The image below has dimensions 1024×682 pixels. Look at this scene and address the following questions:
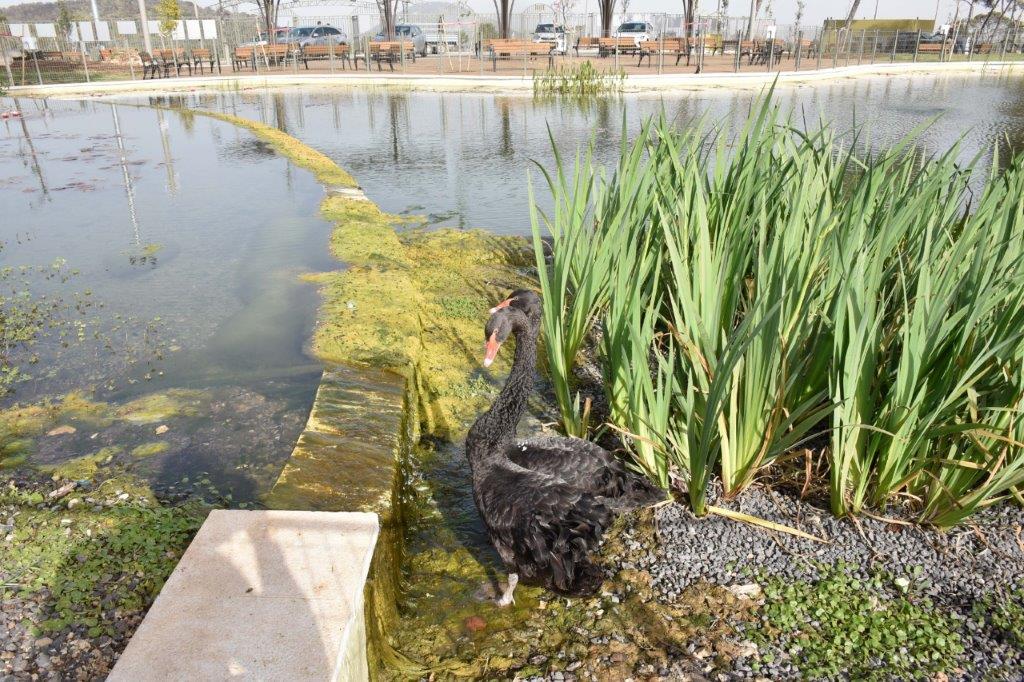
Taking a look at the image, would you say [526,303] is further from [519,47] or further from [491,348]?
[519,47]

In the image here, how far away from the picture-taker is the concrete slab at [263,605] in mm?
1546

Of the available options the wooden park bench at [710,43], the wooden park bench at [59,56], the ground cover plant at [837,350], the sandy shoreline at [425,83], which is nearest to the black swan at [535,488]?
the ground cover plant at [837,350]

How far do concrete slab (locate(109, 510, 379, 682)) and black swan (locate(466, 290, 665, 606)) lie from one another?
556 mm

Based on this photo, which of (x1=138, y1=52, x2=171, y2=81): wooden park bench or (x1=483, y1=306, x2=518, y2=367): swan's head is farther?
(x1=138, y1=52, x2=171, y2=81): wooden park bench

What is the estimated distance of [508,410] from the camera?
2.76 metres

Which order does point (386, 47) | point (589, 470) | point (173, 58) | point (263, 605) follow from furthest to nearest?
1. point (386, 47)
2. point (173, 58)
3. point (589, 470)
4. point (263, 605)

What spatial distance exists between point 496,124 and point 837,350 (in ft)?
38.2

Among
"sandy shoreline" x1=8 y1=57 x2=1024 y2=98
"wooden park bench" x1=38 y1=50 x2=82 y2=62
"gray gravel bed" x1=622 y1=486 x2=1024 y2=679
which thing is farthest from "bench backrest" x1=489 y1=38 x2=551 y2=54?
"gray gravel bed" x1=622 y1=486 x2=1024 y2=679

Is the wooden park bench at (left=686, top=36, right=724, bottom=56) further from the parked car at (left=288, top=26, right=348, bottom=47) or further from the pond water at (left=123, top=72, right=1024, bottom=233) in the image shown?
the parked car at (left=288, top=26, right=348, bottom=47)

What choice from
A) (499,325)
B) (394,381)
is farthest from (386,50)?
(499,325)

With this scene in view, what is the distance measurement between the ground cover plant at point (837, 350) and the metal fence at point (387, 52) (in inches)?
676

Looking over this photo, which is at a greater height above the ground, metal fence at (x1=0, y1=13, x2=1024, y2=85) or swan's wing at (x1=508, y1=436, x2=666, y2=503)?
metal fence at (x1=0, y1=13, x2=1024, y2=85)

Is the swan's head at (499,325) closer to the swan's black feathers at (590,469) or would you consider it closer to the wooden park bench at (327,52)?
the swan's black feathers at (590,469)

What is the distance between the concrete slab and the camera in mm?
1546
